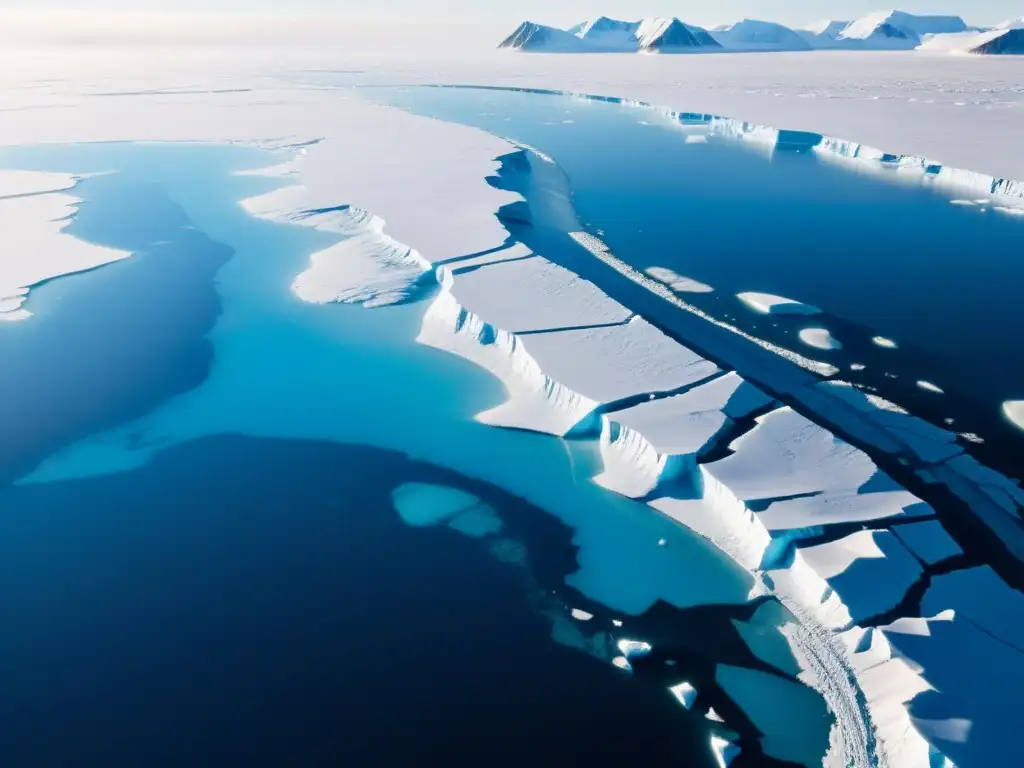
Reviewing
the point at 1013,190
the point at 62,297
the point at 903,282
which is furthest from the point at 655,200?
the point at 62,297

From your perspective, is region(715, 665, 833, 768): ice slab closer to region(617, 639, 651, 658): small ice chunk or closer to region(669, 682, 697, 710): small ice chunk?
region(669, 682, 697, 710): small ice chunk

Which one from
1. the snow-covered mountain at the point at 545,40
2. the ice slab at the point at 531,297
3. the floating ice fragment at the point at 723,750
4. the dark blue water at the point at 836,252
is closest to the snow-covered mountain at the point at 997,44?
the snow-covered mountain at the point at 545,40

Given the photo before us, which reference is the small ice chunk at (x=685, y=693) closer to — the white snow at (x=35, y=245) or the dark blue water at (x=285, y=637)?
the dark blue water at (x=285, y=637)

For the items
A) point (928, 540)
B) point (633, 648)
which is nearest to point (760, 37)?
point (928, 540)

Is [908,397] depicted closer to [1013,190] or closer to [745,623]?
[745,623]

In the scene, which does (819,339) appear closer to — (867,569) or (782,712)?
(867,569)

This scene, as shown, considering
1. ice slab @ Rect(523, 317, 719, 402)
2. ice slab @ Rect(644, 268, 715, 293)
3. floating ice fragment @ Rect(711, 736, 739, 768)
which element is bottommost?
floating ice fragment @ Rect(711, 736, 739, 768)

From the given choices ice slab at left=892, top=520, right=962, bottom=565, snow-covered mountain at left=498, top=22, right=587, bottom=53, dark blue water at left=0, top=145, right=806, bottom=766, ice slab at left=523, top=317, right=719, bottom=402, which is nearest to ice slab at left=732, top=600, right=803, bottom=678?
dark blue water at left=0, top=145, right=806, bottom=766
